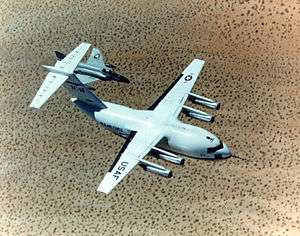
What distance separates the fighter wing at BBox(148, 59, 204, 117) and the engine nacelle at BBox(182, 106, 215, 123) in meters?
0.73

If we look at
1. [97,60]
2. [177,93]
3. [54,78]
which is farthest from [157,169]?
[97,60]

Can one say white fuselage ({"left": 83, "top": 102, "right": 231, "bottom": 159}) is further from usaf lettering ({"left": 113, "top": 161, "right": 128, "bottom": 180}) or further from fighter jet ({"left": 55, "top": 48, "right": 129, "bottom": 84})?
fighter jet ({"left": 55, "top": 48, "right": 129, "bottom": 84})

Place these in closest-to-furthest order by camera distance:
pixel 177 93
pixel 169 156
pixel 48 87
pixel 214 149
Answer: pixel 169 156, pixel 214 149, pixel 48 87, pixel 177 93

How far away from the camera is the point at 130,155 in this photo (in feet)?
171

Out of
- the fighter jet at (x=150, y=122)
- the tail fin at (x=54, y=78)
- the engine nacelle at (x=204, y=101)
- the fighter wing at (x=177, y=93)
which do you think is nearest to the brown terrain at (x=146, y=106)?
the engine nacelle at (x=204, y=101)

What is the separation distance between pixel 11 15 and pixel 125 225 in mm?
35932

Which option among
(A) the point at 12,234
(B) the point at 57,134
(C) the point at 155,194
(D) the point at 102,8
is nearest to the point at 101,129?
(B) the point at 57,134

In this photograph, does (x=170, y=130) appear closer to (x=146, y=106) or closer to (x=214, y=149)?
(x=214, y=149)

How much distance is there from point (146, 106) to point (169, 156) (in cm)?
1309

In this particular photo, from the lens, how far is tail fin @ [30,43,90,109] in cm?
5422

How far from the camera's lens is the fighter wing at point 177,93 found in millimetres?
57250

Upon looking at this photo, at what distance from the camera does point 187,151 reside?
53.5m

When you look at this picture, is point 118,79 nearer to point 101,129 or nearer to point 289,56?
point 101,129

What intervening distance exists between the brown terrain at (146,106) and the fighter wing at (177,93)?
337 centimetres
